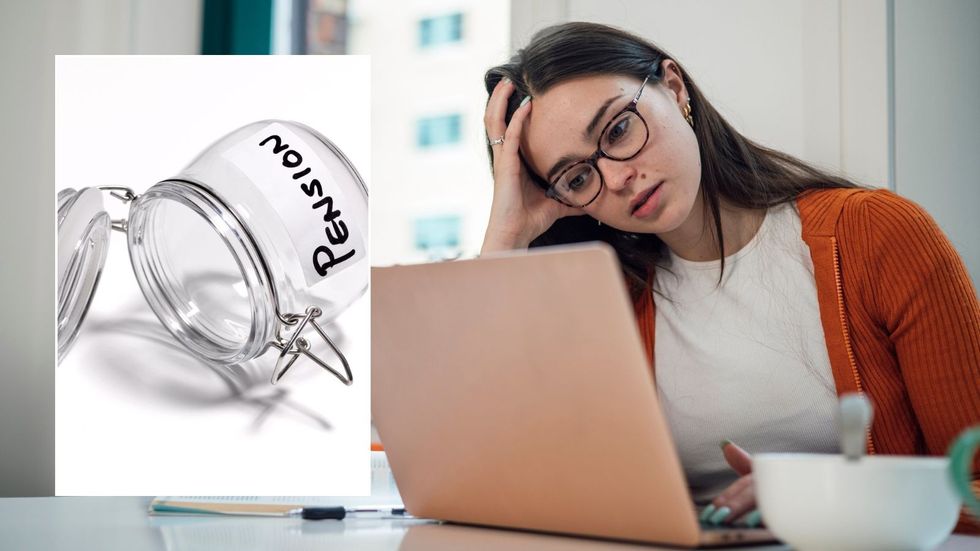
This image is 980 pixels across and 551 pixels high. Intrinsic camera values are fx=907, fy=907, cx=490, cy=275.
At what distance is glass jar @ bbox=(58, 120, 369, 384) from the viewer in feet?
3.63

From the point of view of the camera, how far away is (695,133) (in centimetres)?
120

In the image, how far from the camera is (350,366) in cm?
116

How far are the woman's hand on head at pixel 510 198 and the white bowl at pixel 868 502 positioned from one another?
81 centimetres

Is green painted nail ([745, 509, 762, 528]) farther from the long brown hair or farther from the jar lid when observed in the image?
the jar lid

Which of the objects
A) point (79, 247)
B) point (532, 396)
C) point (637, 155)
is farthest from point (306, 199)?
point (532, 396)

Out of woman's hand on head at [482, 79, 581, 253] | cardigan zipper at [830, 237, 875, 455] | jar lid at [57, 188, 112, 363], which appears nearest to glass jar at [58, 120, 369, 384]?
jar lid at [57, 188, 112, 363]

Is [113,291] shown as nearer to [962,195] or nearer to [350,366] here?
[350,366]

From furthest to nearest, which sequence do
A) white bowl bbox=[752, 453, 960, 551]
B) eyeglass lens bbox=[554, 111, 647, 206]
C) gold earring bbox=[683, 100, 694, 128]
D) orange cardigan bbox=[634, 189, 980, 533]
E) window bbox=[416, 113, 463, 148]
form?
window bbox=[416, 113, 463, 148] < gold earring bbox=[683, 100, 694, 128] < eyeglass lens bbox=[554, 111, 647, 206] < orange cardigan bbox=[634, 189, 980, 533] < white bowl bbox=[752, 453, 960, 551]

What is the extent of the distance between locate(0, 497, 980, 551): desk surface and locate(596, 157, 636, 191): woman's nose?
50cm

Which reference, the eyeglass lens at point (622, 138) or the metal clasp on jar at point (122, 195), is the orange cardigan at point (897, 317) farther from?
the metal clasp on jar at point (122, 195)

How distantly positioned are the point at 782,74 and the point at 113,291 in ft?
3.28

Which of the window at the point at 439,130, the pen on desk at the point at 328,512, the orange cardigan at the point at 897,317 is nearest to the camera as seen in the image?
the pen on desk at the point at 328,512

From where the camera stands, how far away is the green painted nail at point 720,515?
0.61 meters

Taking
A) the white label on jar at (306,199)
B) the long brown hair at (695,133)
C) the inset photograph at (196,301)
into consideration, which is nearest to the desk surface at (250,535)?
the inset photograph at (196,301)
